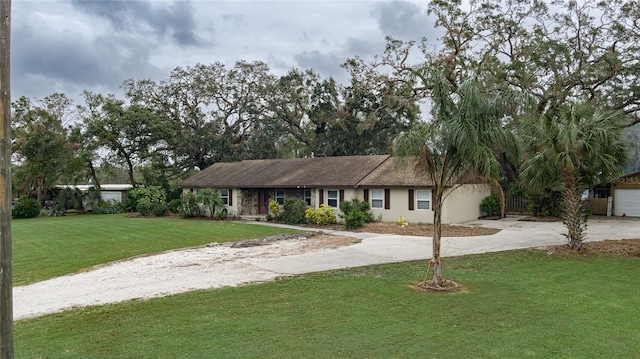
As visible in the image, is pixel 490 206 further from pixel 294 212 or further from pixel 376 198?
pixel 294 212

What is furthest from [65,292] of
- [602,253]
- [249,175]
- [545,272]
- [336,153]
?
[336,153]

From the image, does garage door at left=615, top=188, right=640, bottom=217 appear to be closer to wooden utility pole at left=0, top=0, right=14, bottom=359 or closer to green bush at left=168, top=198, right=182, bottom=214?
green bush at left=168, top=198, right=182, bottom=214

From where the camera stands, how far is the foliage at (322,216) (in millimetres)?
23844

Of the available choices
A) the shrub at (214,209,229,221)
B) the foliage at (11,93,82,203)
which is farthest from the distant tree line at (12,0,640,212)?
the shrub at (214,209,229,221)

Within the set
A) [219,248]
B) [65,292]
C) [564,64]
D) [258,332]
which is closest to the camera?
[258,332]

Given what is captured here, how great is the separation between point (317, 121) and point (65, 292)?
3201 centimetres

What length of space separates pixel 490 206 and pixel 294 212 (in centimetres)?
1170

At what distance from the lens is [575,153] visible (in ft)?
44.3

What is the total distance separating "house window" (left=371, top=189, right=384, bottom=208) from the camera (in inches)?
966

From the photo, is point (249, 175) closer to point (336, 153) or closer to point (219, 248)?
point (336, 153)

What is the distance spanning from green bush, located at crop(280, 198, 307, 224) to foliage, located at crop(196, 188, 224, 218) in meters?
5.05

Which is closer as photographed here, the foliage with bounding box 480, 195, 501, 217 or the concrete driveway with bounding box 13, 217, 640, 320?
the concrete driveway with bounding box 13, 217, 640, 320

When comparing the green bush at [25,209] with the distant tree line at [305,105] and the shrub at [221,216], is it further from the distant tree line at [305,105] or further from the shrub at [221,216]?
the shrub at [221,216]

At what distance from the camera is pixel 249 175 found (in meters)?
31.1
